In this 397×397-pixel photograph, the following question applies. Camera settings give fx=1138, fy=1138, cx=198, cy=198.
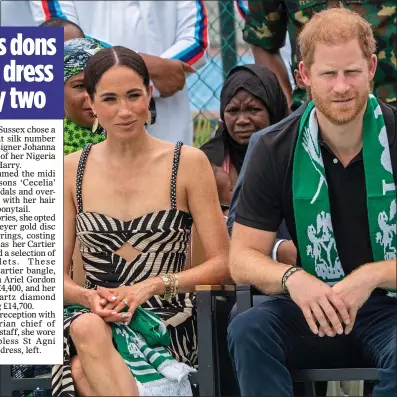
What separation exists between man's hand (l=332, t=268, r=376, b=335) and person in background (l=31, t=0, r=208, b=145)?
2267 millimetres

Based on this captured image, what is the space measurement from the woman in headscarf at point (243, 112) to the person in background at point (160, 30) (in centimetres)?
45

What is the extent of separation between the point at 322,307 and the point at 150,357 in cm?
63

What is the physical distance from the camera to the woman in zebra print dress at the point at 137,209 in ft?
13.6

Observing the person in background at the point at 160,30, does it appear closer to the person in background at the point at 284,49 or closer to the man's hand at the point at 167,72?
the man's hand at the point at 167,72

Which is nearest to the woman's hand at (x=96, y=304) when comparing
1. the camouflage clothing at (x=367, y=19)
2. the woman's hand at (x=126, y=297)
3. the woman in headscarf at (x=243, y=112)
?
the woman's hand at (x=126, y=297)

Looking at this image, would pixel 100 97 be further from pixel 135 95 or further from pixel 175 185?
pixel 175 185

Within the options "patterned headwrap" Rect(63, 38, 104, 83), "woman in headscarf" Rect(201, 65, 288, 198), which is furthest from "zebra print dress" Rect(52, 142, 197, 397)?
"woman in headscarf" Rect(201, 65, 288, 198)

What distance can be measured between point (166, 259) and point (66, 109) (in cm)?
101

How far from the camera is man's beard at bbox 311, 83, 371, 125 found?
3887 mm

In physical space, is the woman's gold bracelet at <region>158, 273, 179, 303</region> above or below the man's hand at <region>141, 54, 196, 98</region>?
below

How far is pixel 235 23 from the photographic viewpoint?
671 cm

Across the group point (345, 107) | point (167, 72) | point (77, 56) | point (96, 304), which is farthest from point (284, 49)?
point (96, 304)

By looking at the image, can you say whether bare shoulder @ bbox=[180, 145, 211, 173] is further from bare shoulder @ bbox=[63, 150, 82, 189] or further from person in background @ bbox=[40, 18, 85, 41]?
person in background @ bbox=[40, 18, 85, 41]

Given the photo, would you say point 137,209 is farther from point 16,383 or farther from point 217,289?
point 16,383
